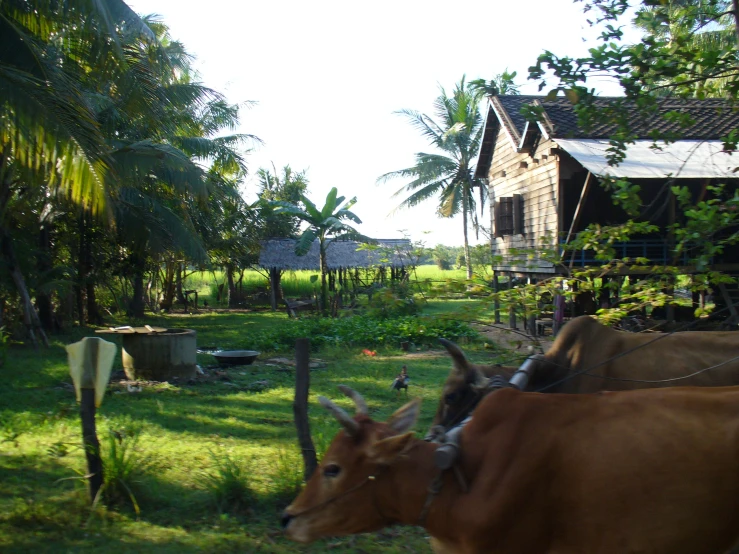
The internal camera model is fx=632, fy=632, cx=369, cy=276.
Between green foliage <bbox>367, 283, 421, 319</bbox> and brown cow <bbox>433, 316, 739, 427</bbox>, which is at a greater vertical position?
green foliage <bbox>367, 283, 421, 319</bbox>

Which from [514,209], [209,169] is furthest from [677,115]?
[209,169]

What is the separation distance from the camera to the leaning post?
16.6 feet

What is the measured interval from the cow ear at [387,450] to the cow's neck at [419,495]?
0.27ft

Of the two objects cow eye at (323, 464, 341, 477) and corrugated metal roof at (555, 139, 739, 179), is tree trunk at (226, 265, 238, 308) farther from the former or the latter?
cow eye at (323, 464, 341, 477)

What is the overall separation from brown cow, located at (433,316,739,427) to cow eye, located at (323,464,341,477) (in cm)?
177

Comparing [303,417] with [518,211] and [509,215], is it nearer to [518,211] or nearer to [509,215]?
[518,211]

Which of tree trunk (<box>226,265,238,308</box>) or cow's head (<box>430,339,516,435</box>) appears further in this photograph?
tree trunk (<box>226,265,238,308</box>)

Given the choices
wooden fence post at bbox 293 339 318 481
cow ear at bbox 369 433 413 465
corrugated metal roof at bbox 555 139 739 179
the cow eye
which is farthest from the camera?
corrugated metal roof at bbox 555 139 739 179

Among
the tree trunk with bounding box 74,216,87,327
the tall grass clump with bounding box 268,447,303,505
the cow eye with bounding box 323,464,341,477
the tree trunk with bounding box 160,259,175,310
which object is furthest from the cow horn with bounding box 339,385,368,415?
the tree trunk with bounding box 160,259,175,310

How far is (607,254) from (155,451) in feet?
16.3

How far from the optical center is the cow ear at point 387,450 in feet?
8.91

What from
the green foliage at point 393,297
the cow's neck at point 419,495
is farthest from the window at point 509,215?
the cow's neck at point 419,495

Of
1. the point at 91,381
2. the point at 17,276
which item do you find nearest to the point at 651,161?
the point at 91,381

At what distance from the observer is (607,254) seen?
5.54 metres
